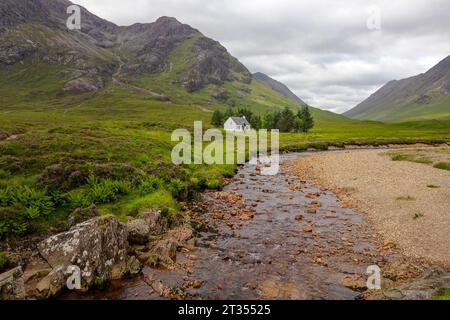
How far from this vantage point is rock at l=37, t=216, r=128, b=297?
51.2ft

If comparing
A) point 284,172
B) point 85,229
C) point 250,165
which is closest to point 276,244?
point 85,229

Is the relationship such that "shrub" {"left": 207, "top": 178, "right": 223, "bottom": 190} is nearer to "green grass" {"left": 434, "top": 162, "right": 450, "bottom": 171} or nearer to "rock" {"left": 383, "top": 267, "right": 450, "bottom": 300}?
"rock" {"left": 383, "top": 267, "right": 450, "bottom": 300}

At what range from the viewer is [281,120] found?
137125 millimetres

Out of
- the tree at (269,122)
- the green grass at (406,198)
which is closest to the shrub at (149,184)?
the green grass at (406,198)

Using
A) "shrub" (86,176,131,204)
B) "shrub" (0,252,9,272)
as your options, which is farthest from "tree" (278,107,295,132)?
"shrub" (0,252,9,272)

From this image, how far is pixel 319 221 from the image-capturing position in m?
26.2

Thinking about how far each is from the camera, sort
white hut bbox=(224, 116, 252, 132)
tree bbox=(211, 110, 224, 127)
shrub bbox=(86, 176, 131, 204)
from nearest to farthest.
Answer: shrub bbox=(86, 176, 131, 204)
white hut bbox=(224, 116, 252, 132)
tree bbox=(211, 110, 224, 127)

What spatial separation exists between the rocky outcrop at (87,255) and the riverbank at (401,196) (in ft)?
56.1

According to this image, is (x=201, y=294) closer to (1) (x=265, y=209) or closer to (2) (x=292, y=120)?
(1) (x=265, y=209)

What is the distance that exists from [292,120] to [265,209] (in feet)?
368

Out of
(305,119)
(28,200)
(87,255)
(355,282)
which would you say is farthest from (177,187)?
(305,119)

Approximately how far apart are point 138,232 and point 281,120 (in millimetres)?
122213

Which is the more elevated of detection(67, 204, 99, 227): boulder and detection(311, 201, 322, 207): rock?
detection(67, 204, 99, 227): boulder

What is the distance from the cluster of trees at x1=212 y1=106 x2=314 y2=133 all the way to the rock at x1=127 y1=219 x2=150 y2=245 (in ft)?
374
